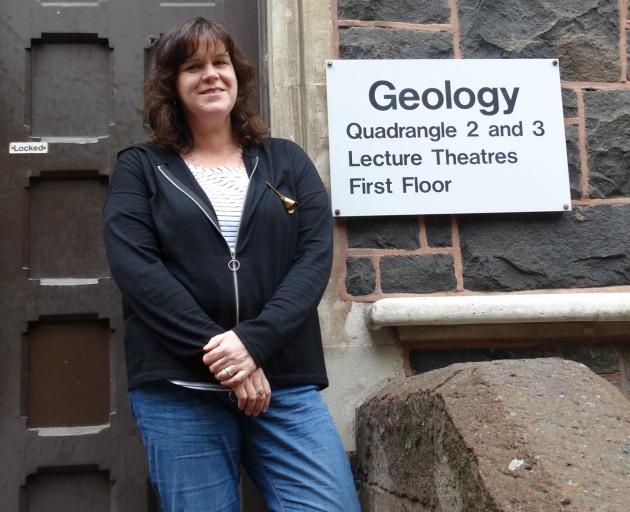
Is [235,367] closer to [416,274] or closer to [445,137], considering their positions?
[416,274]

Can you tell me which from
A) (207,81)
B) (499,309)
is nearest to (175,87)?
(207,81)

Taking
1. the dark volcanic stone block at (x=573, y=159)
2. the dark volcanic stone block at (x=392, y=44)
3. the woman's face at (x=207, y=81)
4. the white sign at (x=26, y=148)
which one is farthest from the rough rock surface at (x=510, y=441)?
the white sign at (x=26, y=148)

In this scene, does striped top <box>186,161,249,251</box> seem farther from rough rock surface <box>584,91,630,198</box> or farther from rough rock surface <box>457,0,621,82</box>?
rough rock surface <box>584,91,630,198</box>

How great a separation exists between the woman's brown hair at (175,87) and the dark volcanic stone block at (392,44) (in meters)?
0.67

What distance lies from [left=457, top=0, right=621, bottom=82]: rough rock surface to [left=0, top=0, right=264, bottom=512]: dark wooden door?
822mm

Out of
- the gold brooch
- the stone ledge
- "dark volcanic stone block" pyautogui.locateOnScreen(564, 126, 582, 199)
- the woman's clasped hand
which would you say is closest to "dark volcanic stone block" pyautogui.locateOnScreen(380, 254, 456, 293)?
the stone ledge

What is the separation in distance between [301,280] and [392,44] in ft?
4.15

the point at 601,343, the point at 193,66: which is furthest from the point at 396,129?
the point at 601,343

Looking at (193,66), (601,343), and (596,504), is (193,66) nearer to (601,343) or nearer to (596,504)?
(596,504)

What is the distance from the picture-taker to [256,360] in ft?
6.14

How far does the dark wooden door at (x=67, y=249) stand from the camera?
2.75 metres

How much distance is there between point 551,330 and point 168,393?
1435 mm

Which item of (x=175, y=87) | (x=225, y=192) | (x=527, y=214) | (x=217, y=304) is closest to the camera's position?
(x=217, y=304)

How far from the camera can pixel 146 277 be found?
75.8 inches
